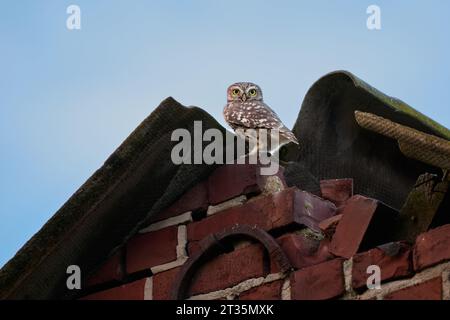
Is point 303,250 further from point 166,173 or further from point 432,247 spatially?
point 166,173

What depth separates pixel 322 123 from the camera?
4914mm

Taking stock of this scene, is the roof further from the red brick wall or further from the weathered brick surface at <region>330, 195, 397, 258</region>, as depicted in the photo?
the weathered brick surface at <region>330, 195, 397, 258</region>

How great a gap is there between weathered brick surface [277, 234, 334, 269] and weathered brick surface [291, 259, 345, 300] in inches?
2.2

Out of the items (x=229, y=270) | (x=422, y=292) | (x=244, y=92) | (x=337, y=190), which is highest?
(x=244, y=92)

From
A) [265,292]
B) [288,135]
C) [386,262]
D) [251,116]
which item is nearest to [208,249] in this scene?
[265,292]

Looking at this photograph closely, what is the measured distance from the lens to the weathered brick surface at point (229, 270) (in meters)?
4.32

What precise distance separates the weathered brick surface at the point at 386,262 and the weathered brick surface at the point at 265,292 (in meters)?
0.30

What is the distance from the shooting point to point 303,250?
4.25 meters

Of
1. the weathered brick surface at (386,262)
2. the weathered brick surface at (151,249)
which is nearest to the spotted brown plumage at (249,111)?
the weathered brick surface at (151,249)

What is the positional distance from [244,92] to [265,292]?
385 cm

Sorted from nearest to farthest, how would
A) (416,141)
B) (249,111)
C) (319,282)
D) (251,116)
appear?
(416,141), (319,282), (251,116), (249,111)

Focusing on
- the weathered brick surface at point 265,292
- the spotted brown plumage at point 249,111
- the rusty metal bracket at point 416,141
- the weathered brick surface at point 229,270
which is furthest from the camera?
the spotted brown plumage at point 249,111

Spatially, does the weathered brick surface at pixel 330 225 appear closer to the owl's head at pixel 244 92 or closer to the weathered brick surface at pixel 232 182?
the weathered brick surface at pixel 232 182

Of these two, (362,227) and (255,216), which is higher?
(255,216)
